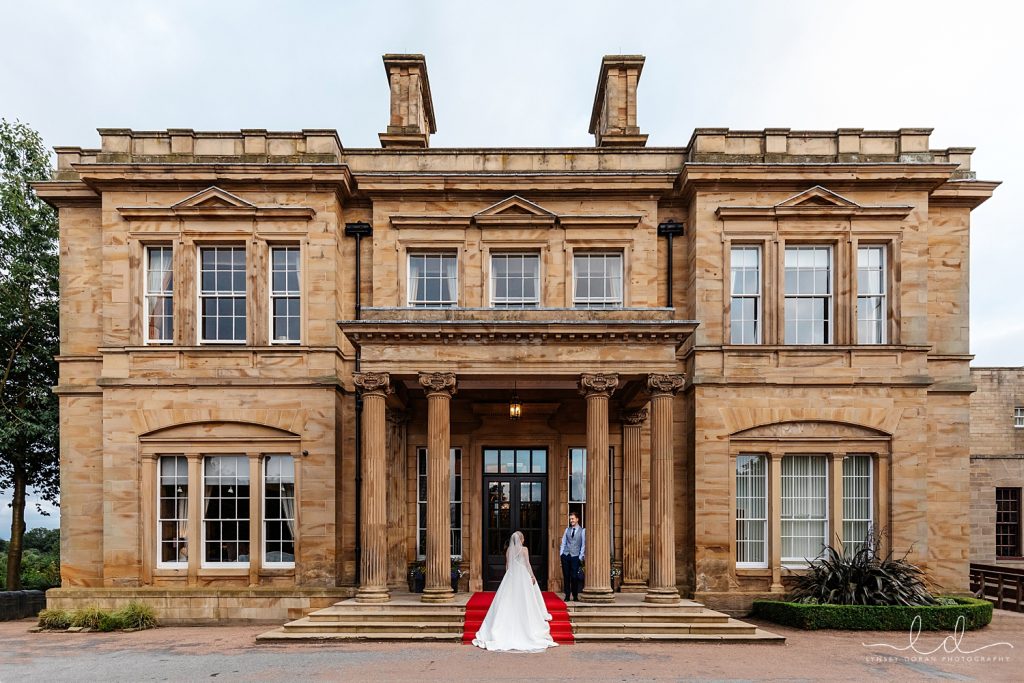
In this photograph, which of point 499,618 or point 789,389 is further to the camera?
point 789,389

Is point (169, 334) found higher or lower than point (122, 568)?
higher

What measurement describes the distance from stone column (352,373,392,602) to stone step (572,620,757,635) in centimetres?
392

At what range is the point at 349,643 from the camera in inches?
524

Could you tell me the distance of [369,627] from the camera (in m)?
13.7

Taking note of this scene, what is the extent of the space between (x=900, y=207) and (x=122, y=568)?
63.7 ft

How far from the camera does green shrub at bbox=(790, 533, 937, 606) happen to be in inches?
594

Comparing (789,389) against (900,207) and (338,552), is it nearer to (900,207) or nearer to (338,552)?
(900,207)

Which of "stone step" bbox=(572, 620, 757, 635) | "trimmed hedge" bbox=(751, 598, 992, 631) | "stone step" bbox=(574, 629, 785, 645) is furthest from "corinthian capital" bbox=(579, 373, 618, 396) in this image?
"trimmed hedge" bbox=(751, 598, 992, 631)

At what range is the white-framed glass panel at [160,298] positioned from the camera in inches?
684

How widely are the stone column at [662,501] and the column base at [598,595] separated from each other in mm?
813

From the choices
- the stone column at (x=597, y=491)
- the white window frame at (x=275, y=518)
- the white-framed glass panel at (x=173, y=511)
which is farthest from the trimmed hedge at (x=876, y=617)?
the white-framed glass panel at (x=173, y=511)

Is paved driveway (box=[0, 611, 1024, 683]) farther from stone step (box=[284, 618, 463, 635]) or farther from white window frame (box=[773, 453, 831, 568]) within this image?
white window frame (box=[773, 453, 831, 568])

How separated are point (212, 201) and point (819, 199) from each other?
46.2 feet

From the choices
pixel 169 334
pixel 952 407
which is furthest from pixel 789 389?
pixel 169 334
